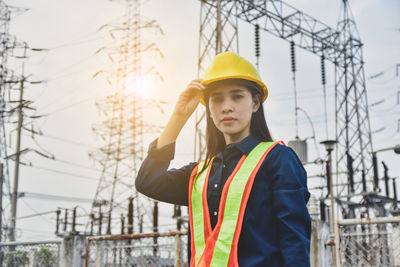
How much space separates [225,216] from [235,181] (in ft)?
0.46

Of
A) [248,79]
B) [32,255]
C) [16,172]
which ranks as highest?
[16,172]

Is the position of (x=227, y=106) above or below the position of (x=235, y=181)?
above

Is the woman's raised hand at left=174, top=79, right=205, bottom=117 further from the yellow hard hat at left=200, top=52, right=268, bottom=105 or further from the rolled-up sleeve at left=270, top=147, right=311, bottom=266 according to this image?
the rolled-up sleeve at left=270, top=147, right=311, bottom=266

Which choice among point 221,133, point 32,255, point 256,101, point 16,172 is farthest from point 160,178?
point 16,172

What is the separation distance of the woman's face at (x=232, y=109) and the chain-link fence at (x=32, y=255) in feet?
12.5

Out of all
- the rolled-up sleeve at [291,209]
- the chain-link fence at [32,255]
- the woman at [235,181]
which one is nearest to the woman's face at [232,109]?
the woman at [235,181]

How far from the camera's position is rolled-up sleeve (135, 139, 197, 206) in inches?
82.4

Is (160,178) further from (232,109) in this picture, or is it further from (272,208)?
(272,208)

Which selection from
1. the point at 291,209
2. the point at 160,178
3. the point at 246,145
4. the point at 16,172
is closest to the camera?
the point at 291,209

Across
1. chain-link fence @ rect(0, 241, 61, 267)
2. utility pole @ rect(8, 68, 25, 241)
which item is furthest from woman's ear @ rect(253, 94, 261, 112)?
utility pole @ rect(8, 68, 25, 241)

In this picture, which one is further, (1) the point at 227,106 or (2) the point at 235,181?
(1) the point at 227,106

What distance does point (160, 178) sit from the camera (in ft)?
6.86

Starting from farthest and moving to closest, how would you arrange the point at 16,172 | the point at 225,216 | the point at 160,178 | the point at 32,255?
the point at 16,172 < the point at 32,255 < the point at 160,178 < the point at 225,216

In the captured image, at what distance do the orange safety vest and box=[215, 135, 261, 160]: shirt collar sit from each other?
0.07 ft
